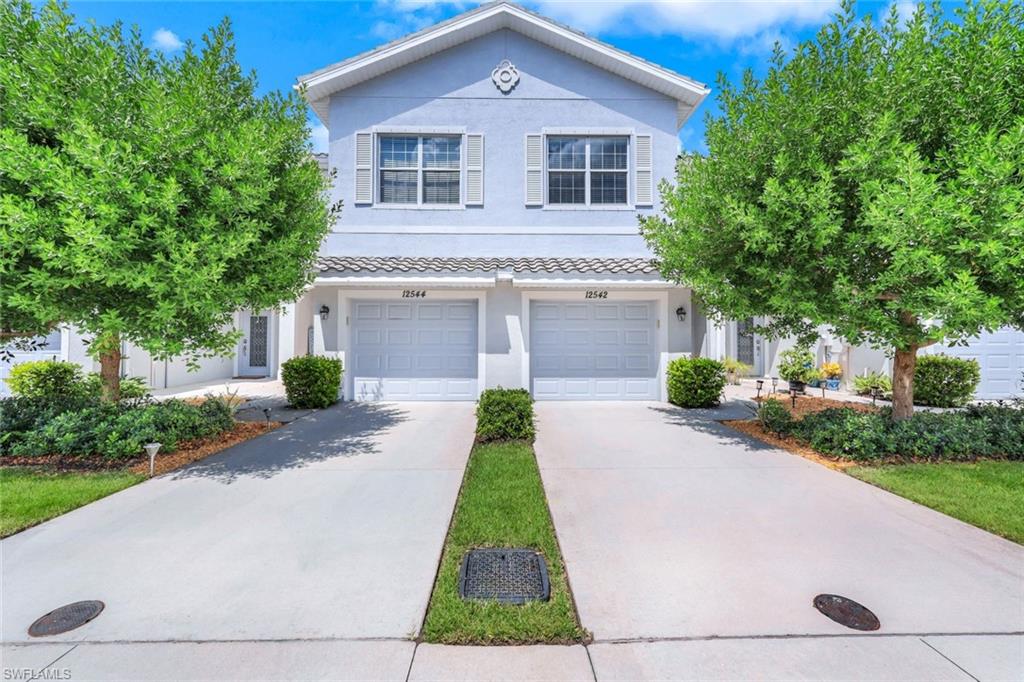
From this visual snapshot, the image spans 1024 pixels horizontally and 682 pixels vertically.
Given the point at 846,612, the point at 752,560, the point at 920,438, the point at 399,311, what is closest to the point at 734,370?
the point at 920,438

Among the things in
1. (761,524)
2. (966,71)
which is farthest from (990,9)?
(761,524)

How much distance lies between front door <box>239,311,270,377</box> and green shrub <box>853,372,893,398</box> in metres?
19.8

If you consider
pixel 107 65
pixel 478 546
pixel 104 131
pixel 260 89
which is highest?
pixel 260 89

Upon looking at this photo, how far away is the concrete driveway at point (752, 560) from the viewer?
282 cm

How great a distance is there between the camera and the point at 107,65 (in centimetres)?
562

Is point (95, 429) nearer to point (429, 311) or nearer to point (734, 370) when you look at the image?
point (429, 311)

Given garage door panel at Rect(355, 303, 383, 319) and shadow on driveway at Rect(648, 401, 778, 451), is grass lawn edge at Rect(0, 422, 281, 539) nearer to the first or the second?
garage door panel at Rect(355, 303, 383, 319)

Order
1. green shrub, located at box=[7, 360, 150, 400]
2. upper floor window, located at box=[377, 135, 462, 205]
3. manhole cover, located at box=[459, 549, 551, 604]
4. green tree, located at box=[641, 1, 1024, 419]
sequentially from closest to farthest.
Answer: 1. manhole cover, located at box=[459, 549, 551, 604]
2. green tree, located at box=[641, 1, 1024, 419]
3. green shrub, located at box=[7, 360, 150, 400]
4. upper floor window, located at box=[377, 135, 462, 205]

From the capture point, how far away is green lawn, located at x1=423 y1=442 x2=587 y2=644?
9.15 feet

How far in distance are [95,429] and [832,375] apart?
17730 millimetres

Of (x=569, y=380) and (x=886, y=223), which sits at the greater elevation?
(x=886, y=223)

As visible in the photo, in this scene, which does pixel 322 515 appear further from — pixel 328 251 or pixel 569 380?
pixel 328 251

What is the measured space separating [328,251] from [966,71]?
12891 mm

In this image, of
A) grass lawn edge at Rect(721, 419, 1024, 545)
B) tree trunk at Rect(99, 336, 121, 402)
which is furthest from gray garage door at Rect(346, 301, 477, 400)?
grass lawn edge at Rect(721, 419, 1024, 545)
